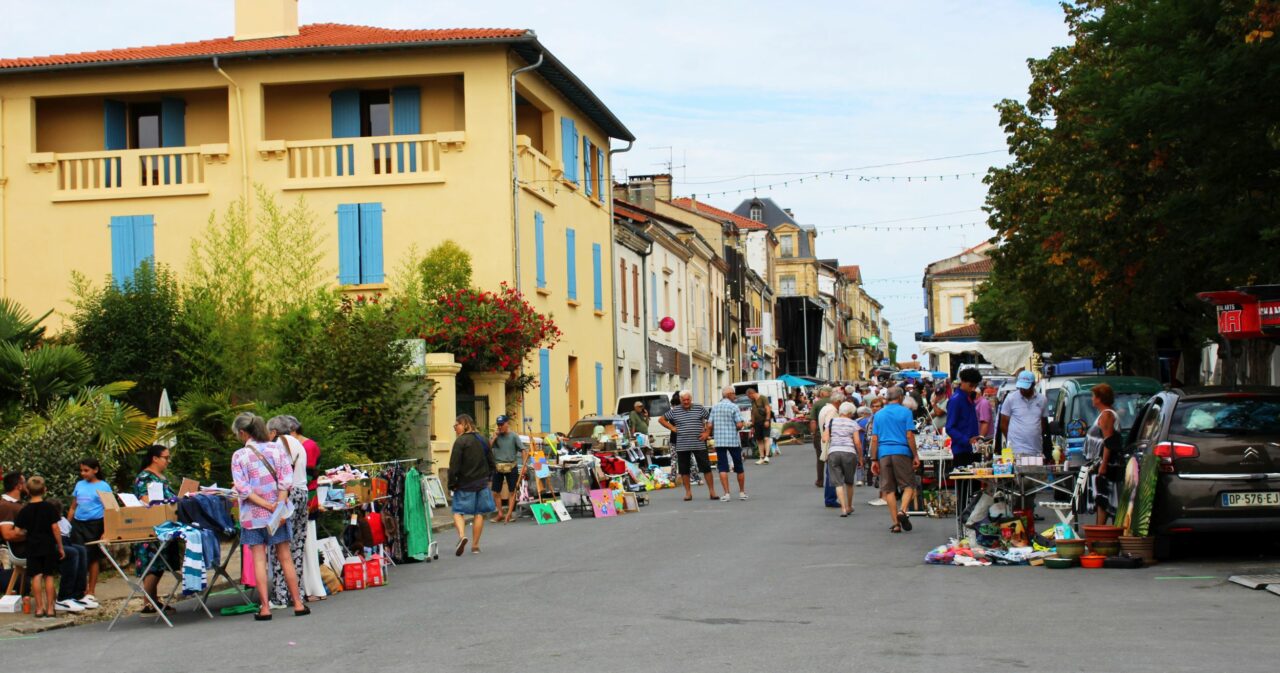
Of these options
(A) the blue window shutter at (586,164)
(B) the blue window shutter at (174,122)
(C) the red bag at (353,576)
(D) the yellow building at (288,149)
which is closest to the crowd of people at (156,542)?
(C) the red bag at (353,576)

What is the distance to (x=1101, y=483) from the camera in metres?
14.6

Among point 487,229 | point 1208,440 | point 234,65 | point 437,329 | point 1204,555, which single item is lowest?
point 1204,555

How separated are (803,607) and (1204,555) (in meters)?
5.06

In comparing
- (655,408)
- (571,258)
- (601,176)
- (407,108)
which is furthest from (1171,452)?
(601,176)

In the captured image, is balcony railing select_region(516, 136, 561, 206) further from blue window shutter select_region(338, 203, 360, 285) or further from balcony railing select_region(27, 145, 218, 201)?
balcony railing select_region(27, 145, 218, 201)

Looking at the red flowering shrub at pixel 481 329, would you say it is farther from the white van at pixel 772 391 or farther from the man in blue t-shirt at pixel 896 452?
the white van at pixel 772 391

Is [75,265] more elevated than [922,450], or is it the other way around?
[75,265]

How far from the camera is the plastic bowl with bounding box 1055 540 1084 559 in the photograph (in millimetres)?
13430

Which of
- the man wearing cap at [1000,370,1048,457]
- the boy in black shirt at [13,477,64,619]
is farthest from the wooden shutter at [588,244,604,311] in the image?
the boy in black shirt at [13,477,64,619]

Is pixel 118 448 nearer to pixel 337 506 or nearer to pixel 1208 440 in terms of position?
pixel 337 506

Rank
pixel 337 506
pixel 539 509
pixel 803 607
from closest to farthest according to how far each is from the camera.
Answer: pixel 803 607 → pixel 337 506 → pixel 539 509

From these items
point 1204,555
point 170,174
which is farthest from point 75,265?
point 1204,555

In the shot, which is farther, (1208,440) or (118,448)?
(118,448)

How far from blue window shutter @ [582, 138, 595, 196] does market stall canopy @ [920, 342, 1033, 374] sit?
10918mm
